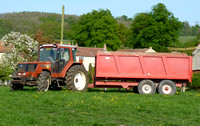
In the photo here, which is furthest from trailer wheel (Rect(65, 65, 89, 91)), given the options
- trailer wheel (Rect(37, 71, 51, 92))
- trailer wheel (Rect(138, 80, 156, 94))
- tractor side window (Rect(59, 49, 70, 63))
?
trailer wheel (Rect(138, 80, 156, 94))

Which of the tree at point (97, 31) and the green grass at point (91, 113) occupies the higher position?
the tree at point (97, 31)

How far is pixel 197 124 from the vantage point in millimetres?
9875

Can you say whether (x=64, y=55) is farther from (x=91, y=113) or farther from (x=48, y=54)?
(x=91, y=113)

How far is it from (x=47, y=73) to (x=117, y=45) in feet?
189

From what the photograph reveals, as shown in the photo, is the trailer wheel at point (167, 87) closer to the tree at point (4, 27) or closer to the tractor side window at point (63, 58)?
the tractor side window at point (63, 58)

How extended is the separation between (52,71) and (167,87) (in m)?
7.13

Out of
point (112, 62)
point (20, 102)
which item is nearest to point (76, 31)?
point (112, 62)

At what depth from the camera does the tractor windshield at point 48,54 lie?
1952 cm

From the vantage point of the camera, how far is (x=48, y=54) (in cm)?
1970

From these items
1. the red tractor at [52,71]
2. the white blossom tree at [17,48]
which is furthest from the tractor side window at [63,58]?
the white blossom tree at [17,48]

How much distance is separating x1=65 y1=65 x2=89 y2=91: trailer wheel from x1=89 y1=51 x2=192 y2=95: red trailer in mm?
724

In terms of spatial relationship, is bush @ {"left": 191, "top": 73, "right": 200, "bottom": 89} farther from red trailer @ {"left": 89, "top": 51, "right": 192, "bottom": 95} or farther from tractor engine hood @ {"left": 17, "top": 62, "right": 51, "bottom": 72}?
tractor engine hood @ {"left": 17, "top": 62, "right": 51, "bottom": 72}

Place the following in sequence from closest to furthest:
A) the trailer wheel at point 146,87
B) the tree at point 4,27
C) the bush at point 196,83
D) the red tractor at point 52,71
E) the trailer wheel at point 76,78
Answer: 1. the red tractor at point 52,71
2. the trailer wheel at point 76,78
3. the trailer wheel at point 146,87
4. the bush at point 196,83
5. the tree at point 4,27

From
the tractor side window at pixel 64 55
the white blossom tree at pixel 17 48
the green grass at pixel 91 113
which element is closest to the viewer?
the green grass at pixel 91 113
